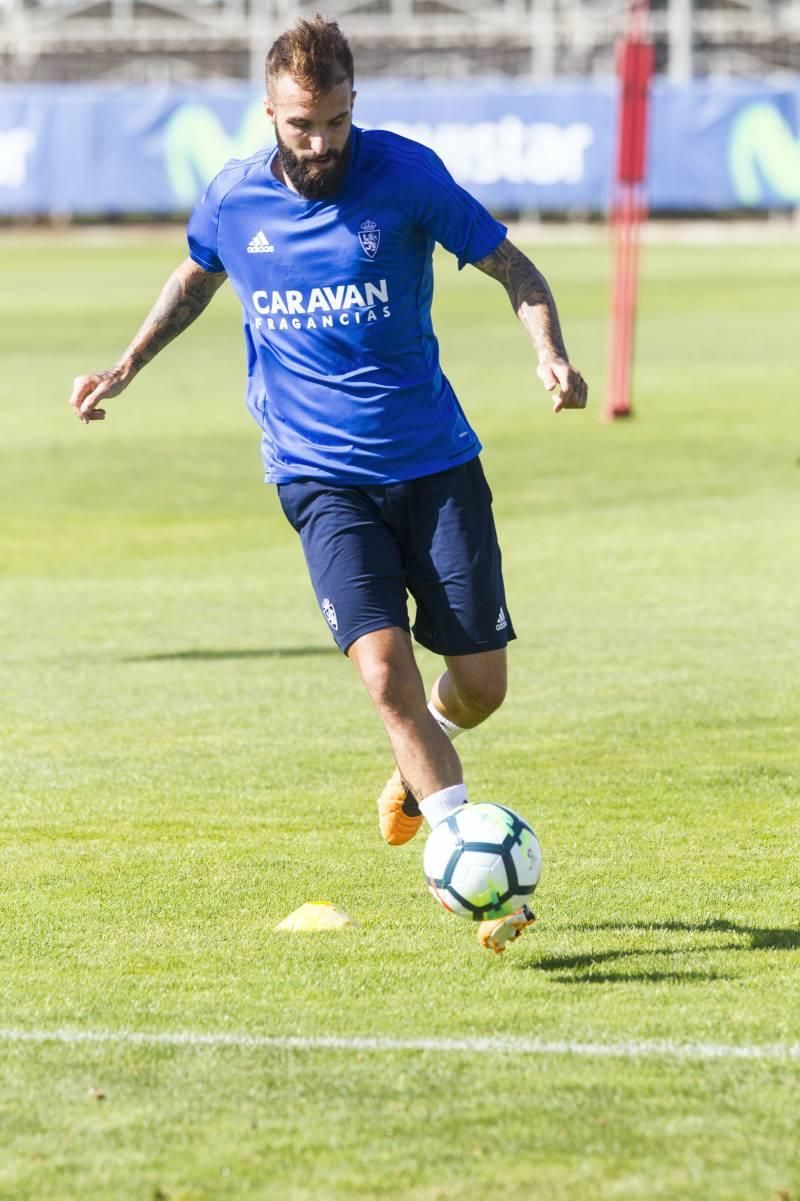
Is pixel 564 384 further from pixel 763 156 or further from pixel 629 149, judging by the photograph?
pixel 763 156

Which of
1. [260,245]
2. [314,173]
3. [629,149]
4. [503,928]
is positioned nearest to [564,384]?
[314,173]

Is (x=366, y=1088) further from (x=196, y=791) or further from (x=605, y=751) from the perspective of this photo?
(x=605, y=751)

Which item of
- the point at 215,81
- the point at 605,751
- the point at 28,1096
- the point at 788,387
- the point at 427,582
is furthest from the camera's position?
the point at 215,81

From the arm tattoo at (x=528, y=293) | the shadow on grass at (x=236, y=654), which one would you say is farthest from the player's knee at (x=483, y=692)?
the shadow on grass at (x=236, y=654)

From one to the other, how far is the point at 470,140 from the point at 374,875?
43.3 metres

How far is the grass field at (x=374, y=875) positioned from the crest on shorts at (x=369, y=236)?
6.50 ft

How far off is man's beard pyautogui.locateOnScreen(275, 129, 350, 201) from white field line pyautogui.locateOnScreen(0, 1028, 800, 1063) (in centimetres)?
249

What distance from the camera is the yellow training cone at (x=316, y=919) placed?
6.26 metres

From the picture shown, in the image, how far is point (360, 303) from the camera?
6328mm

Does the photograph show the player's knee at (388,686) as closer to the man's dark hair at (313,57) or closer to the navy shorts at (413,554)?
the navy shorts at (413,554)

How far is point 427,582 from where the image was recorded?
6.42 meters

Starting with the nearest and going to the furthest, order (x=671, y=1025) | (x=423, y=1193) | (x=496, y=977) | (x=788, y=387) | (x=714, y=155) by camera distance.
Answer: (x=423, y=1193), (x=671, y=1025), (x=496, y=977), (x=788, y=387), (x=714, y=155)

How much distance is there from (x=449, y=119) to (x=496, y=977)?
44488 millimetres

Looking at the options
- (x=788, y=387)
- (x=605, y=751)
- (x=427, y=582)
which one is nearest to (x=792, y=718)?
(x=605, y=751)
